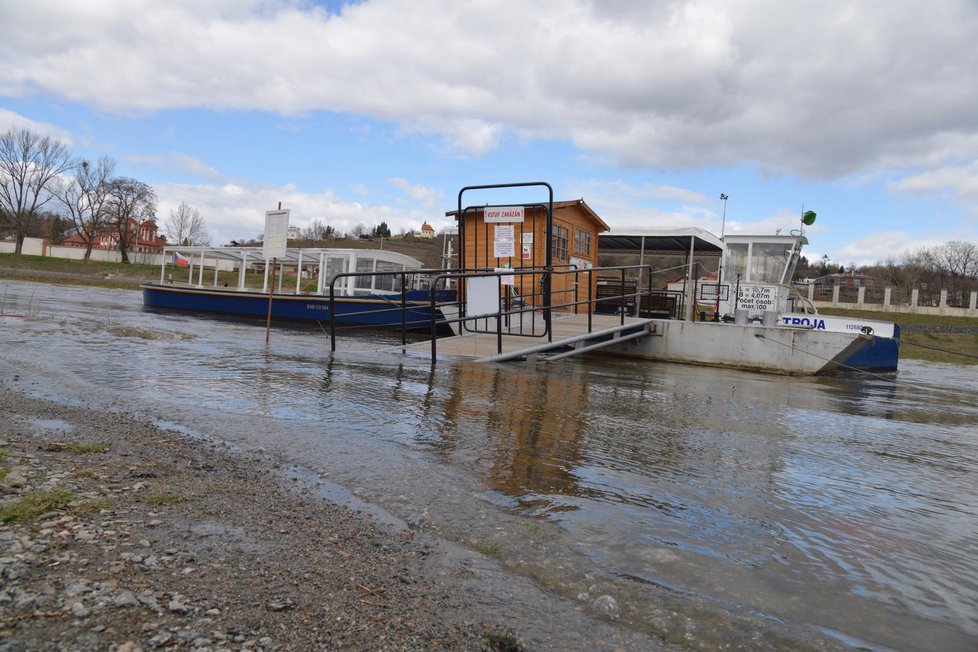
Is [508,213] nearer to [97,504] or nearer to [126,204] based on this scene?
[97,504]

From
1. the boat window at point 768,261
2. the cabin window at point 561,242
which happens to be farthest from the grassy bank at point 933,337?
the cabin window at point 561,242

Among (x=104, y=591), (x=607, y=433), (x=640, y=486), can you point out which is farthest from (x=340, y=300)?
(x=104, y=591)

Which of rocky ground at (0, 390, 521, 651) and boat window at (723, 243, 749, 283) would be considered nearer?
rocky ground at (0, 390, 521, 651)

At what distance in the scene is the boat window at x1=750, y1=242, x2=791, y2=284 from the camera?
1591 centimetres

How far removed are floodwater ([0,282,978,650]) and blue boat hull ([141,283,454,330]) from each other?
10102mm

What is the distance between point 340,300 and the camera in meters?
19.8

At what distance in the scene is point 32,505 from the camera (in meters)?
2.60

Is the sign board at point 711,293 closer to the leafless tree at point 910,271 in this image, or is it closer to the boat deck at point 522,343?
the boat deck at point 522,343

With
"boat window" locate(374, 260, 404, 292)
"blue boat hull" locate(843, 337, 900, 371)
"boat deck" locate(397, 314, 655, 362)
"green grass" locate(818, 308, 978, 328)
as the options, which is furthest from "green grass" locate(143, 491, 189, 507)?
"green grass" locate(818, 308, 978, 328)

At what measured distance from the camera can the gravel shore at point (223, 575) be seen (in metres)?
1.90

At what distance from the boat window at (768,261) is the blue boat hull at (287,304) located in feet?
27.0

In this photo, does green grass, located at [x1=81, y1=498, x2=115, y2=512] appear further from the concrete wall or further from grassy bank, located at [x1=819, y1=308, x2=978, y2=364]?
the concrete wall

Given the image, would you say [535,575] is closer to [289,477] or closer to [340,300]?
[289,477]

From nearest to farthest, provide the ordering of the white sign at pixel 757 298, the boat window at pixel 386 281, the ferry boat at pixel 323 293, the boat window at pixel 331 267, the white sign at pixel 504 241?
the white sign at pixel 504 241
the white sign at pixel 757 298
the ferry boat at pixel 323 293
the boat window at pixel 386 281
the boat window at pixel 331 267
